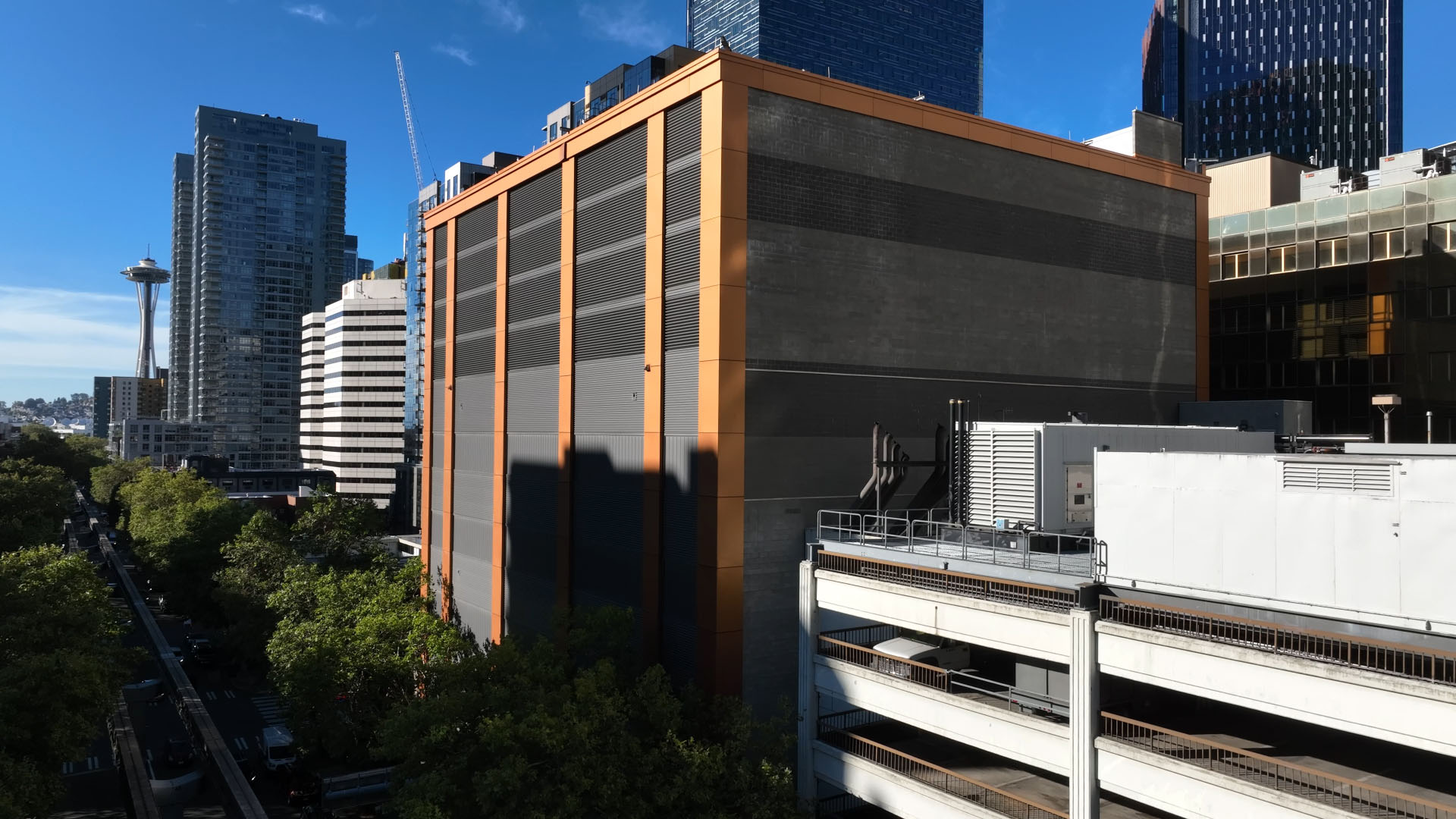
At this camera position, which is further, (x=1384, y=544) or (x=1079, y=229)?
(x=1079, y=229)

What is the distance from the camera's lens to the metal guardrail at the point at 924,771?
2612 cm

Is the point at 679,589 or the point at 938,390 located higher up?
the point at 938,390

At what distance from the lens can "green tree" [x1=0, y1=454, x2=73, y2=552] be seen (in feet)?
247

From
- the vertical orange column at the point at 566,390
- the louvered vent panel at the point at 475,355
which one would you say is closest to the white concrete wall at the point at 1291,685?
the vertical orange column at the point at 566,390

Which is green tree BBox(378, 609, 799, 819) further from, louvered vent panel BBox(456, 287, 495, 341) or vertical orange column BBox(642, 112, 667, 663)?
louvered vent panel BBox(456, 287, 495, 341)

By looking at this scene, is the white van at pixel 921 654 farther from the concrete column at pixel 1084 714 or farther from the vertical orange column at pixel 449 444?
the vertical orange column at pixel 449 444

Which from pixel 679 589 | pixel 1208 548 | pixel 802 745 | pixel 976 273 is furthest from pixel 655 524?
pixel 1208 548

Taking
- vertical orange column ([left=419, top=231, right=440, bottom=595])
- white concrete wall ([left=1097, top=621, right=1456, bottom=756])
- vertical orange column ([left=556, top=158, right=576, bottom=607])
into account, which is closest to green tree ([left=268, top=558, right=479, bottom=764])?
vertical orange column ([left=556, top=158, right=576, bottom=607])

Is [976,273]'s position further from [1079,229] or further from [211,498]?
[211,498]

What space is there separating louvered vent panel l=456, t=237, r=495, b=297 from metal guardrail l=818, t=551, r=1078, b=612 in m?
29.3

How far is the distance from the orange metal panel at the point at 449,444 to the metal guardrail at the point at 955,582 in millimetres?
31009

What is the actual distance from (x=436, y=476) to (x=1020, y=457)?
135ft

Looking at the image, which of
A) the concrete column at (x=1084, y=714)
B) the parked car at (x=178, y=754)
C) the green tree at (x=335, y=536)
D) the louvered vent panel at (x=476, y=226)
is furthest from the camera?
the green tree at (x=335, y=536)

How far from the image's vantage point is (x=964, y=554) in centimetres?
2830
